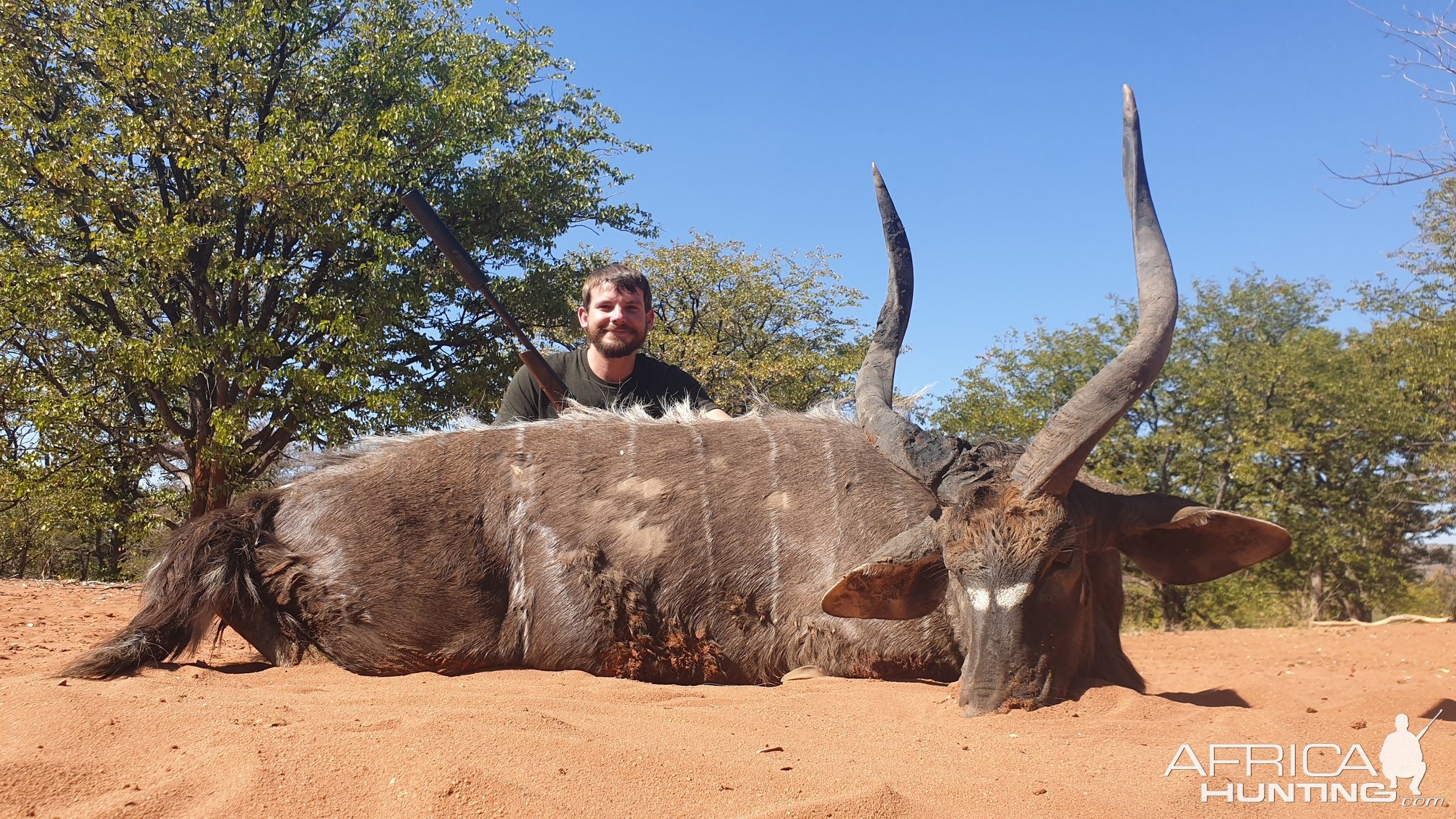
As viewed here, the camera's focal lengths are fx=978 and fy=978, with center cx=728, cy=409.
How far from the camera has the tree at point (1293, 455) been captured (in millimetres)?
18594

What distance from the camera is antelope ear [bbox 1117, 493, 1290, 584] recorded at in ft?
13.1

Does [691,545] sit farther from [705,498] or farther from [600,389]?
[600,389]

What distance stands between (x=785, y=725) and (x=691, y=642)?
1.46 metres

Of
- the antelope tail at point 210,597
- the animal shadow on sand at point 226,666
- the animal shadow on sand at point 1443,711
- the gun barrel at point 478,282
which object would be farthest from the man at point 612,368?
the animal shadow on sand at point 1443,711

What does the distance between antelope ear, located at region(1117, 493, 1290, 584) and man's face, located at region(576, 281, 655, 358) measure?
3.34 meters

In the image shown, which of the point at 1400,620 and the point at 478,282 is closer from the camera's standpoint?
the point at 478,282

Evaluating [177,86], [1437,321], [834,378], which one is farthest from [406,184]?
[1437,321]

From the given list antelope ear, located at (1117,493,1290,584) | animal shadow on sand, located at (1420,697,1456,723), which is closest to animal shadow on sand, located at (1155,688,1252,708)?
antelope ear, located at (1117,493,1290,584)

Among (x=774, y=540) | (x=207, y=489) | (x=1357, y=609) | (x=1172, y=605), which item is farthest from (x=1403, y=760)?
(x=1357, y=609)

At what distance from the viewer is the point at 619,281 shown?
21.3 ft

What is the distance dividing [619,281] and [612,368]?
0.62 metres

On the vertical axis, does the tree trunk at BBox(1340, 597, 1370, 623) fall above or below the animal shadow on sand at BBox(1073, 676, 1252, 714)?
below

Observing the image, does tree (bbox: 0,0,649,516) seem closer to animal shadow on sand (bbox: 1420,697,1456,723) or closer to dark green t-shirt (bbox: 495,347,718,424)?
dark green t-shirt (bbox: 495,347,718,424)

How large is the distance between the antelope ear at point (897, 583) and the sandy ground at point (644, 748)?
35 cm
